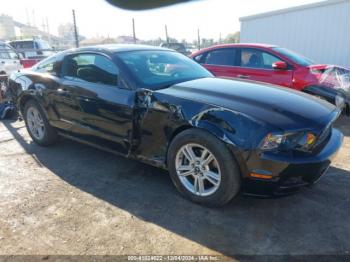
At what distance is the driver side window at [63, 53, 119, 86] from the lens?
3.57 m

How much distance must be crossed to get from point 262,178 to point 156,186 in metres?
1.27

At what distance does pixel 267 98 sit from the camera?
3.03 m

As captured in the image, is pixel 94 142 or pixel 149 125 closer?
pixel 149 125

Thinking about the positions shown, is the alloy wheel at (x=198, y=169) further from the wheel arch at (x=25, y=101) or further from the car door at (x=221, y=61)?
the car door at (x=221, y=61)

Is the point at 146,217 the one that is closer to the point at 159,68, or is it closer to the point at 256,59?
the point at 159,68

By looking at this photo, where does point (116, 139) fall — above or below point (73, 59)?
below

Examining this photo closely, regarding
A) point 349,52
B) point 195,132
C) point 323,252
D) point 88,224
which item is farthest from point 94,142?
point 349,52

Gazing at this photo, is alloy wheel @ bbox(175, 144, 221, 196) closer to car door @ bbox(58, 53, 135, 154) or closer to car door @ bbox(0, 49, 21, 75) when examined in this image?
car door @ bbox(58, 53, 135, 154)

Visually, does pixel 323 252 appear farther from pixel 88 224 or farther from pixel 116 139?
pixel 116 139

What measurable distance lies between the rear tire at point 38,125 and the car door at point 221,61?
3.54 metres

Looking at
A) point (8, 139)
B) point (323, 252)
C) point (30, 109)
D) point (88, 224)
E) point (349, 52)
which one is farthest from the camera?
point (349, 52)

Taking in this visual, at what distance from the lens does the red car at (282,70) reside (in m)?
5.65

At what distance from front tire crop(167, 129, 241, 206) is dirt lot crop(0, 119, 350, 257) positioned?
0.15 metres

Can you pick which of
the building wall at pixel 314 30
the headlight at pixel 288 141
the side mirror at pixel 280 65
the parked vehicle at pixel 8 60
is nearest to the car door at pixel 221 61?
the side mirror at pixel 280 65
